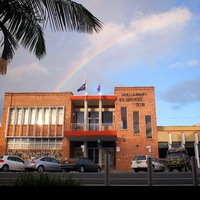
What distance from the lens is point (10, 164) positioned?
2244 cm

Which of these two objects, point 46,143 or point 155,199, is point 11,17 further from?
point 46,143

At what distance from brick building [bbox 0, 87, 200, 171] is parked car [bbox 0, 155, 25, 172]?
28.6ft

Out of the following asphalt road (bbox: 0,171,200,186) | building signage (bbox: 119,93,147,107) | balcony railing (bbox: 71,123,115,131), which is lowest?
Answer: asphalt road (bbox: 0,171,200,186)

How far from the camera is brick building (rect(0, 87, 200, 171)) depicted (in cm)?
3152

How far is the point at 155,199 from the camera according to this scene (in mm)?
3453

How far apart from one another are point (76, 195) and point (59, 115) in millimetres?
30065

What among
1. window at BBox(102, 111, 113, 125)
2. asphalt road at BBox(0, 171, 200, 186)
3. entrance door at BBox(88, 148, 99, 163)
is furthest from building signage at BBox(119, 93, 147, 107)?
asphalt road at BBox(0, 171, 200, 186)

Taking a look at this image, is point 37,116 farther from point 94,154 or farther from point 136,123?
point 136,123

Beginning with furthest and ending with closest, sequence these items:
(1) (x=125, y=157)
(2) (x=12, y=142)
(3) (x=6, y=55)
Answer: (2) (x=12, y=142) → (1) (x=125, y=157) → (3) (x=6, y=55)

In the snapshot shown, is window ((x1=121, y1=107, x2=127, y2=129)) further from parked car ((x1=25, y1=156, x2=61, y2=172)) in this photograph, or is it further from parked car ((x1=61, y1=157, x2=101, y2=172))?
parked car ((x1=25, y1=156, x2=61, y2=172))

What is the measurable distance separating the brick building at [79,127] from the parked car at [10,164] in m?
8.73

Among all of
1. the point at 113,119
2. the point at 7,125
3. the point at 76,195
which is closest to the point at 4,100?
the point at 7,125

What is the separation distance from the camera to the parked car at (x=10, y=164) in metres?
22.1

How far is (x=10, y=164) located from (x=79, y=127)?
1107cm
